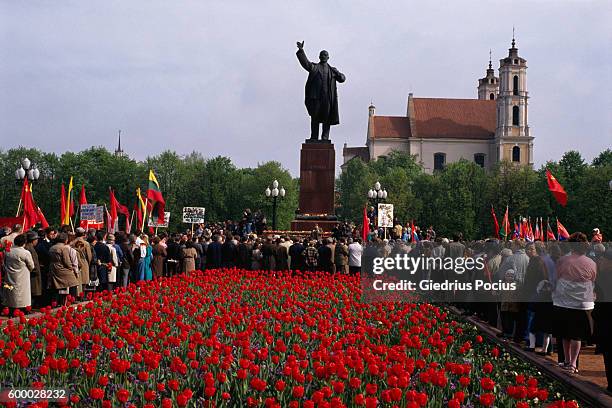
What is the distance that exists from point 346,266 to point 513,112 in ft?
292

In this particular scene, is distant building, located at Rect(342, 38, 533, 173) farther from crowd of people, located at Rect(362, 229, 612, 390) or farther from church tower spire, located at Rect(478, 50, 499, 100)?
crowd of people, located at Rect(362, 229, 612, 390)

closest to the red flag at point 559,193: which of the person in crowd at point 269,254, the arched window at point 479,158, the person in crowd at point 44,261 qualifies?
the person in crowd at point 269,254

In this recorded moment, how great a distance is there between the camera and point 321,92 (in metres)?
26.5

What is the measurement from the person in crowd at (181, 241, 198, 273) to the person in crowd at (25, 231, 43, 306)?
19.4 ft

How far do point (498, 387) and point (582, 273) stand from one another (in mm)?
2897

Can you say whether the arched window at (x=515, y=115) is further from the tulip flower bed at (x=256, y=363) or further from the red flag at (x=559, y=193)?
the tulip flower bed at (x=256, y=363)

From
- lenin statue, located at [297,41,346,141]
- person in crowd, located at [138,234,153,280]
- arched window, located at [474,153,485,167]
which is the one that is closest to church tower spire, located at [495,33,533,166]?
arched window, located at [474,153,485,167]

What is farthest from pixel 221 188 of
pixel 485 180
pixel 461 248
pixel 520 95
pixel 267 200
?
pixel 461 248

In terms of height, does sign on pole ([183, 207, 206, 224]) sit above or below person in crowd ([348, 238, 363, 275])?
above

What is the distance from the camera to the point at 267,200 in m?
80.4

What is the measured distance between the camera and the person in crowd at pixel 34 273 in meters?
15.3

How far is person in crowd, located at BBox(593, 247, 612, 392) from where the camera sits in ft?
31.1

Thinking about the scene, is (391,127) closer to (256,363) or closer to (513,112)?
(513,112)

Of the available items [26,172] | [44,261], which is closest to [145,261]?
[44,261]
